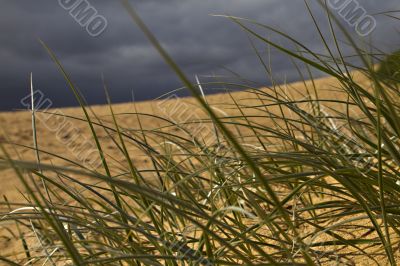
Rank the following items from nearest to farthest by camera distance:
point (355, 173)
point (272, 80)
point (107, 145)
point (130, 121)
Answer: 1. point (355, 173)
2. point (272, 80)
3. point (107, 145)
4. point (130, 121)

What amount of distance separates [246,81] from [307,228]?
394mm

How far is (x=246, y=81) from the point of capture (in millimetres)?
1238

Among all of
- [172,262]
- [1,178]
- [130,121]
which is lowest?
[172,262]

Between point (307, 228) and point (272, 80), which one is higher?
point (272, 80)

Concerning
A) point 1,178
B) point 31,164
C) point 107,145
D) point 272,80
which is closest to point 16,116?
point 107,145

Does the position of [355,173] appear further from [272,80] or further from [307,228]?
[272,80]

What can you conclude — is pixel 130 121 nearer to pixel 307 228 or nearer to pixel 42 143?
pixel 42 143

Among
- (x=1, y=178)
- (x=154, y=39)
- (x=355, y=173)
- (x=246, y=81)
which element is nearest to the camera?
(x=154, y=39)

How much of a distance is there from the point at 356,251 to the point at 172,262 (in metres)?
0.36

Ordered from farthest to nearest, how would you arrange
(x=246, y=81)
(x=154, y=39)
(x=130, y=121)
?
(x=130, y=121), (x=246, y=81), (x=154, y=39)

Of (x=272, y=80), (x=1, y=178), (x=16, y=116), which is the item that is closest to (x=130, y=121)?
(x=16, y=116)

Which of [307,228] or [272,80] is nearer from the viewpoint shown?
[307,228]

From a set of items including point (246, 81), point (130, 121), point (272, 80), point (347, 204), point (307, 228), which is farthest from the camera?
point (130, 121)

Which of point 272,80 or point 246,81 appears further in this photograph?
point 272,80
